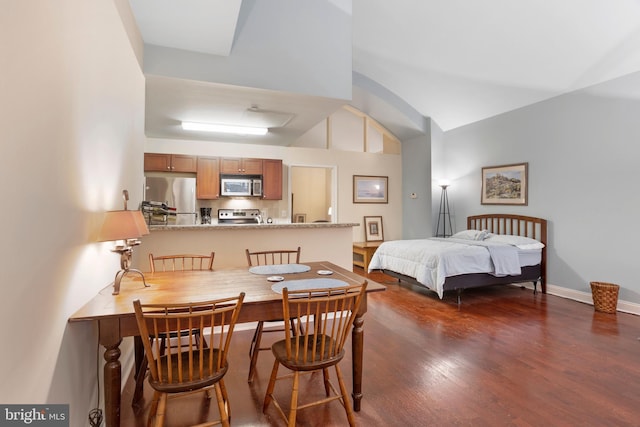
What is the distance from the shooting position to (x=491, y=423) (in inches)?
77.3

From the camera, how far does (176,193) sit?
5.59 metres

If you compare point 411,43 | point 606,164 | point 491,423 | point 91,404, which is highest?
point 411,43

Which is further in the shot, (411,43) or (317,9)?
(411,43)

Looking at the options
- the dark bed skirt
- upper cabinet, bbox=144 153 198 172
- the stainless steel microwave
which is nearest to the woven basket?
the dark bed skirt

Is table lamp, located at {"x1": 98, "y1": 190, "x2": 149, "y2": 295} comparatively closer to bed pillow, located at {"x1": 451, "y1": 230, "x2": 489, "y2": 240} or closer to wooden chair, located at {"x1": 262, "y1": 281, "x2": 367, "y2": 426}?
wooden chair, located at {"x1": 262, "y1": 281, "x2": 367, "y2": 426}

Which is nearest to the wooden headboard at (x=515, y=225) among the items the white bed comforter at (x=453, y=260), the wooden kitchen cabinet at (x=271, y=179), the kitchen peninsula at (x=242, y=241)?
the white bed comforter at (x=453, y=260)

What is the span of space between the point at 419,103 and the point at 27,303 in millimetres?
6631

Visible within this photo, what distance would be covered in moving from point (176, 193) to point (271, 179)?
1.64 metres

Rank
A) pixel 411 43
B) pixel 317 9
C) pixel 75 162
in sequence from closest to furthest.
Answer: pixel 75 162 < pixel 317 9 < pixel 411 43

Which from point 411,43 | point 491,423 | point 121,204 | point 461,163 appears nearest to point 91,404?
point 121,204

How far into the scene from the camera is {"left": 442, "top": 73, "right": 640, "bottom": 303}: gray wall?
13.3 feet

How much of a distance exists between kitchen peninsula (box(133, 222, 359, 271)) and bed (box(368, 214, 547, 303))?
1.23 metres

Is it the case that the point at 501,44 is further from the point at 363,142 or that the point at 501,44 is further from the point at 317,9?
the point at 363,142

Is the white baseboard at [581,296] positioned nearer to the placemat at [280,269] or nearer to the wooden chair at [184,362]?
the placemat at [280,269]
